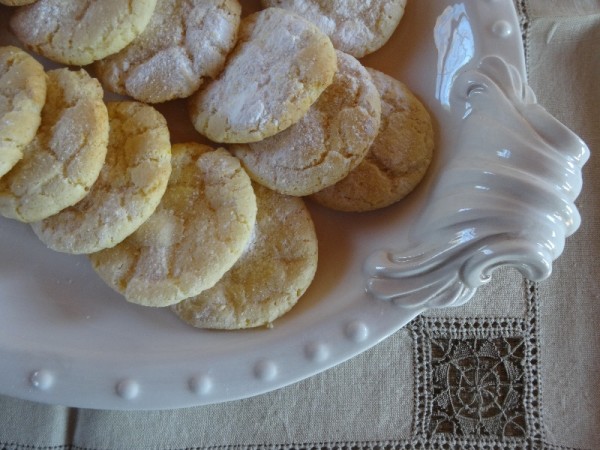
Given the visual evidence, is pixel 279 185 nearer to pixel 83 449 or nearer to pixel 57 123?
pixel 57 123

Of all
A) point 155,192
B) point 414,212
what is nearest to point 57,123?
point 155,192

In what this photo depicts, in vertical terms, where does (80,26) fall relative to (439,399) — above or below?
above

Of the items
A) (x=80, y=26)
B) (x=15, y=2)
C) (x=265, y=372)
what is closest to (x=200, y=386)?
(x=265, y=372)

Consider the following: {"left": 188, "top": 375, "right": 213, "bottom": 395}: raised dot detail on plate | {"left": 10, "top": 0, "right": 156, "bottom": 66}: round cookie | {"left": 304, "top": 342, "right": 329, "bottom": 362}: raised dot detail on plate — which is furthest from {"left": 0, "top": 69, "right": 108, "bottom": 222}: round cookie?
{"left": 304, "top": 342, "right": 329, "bottom": 362}: raised dot detail on plate

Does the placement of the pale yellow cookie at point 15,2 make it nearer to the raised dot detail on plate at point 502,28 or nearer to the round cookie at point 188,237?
the round cookie at point 188,237

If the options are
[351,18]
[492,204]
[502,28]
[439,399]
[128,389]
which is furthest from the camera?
[439,399]

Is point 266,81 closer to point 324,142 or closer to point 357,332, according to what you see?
point 324,142
